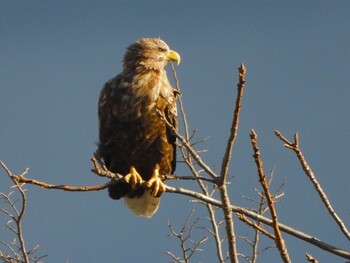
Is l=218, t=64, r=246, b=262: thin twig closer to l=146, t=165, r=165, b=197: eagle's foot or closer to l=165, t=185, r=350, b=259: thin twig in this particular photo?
l=165, t=185, r=350, b=259: thin twig

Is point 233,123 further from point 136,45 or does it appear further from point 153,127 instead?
point 136,45

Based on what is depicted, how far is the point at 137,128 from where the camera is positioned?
6984mm

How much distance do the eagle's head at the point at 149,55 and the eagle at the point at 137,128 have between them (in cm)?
12

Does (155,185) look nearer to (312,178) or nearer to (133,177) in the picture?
(133,177)

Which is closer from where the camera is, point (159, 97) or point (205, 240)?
point (159, 97)

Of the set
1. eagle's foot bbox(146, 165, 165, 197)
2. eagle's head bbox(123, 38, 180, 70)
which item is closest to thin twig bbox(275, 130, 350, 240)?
eagle's foot bbox(146, 165, 165, 197)

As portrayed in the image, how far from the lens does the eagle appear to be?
6957mm

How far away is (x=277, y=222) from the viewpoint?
3061 mm

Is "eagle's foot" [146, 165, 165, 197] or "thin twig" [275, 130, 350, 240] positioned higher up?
"eagle's foot" [146, 165, 165, 197]

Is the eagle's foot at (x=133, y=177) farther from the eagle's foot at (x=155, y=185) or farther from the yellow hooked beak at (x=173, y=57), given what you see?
the yellow hooked beak at (x=173, y=57)

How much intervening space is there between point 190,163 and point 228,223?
4.20m

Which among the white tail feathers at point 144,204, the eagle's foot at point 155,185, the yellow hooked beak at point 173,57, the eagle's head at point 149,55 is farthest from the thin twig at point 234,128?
the yellow hooked beak at point 173,57

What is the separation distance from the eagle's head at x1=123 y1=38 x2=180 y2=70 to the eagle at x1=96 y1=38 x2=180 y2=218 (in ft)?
0.39

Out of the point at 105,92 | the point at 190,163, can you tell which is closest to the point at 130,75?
the point at 105,92
